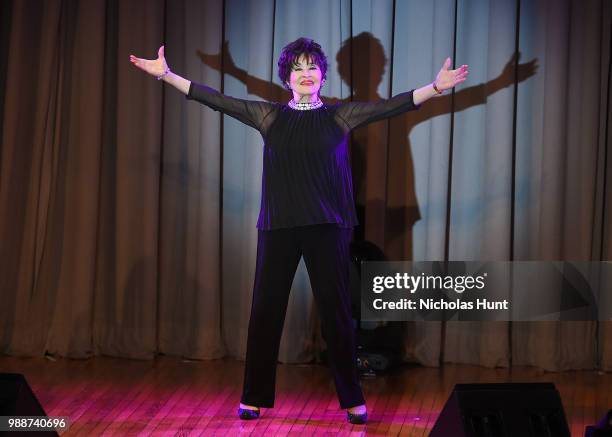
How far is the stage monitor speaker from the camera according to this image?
2.60 meters

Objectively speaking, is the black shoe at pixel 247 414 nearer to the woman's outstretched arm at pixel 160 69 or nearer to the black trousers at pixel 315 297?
the black trousers at pixel 315 297

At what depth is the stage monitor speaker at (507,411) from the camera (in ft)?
8.52

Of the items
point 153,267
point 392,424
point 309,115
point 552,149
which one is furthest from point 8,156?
point 552,149

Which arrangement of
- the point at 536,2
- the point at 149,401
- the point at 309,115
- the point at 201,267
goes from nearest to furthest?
the point at 309,115 → the point at 149,401 → the point at 536,2 → the point at 201,267

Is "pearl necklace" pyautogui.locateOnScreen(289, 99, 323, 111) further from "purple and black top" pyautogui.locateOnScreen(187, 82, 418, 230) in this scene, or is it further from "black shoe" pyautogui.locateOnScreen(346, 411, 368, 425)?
"black shoe" pyautogui.locateOnScreen(346, 411, 368, 425)

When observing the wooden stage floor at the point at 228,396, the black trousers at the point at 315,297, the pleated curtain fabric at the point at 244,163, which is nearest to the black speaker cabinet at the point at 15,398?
the wooden stage floor at the point at 228,396

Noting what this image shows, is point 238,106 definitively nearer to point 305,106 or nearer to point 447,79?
point 305,106

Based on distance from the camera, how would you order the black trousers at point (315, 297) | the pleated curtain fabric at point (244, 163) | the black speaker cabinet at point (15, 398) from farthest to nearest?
the pleated curtain fabric at point (244, 163) < the black trousers at point (315, 297) < the black speaker cabinet at point (15, 398)

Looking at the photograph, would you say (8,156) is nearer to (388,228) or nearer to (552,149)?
(388,228)

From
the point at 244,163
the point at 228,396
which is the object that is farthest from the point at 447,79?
the point at 228,396

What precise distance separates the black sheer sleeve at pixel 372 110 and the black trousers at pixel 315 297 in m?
0.43

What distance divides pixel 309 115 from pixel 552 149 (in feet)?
4.75

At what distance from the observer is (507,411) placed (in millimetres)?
2629

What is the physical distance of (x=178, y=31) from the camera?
464 cm
